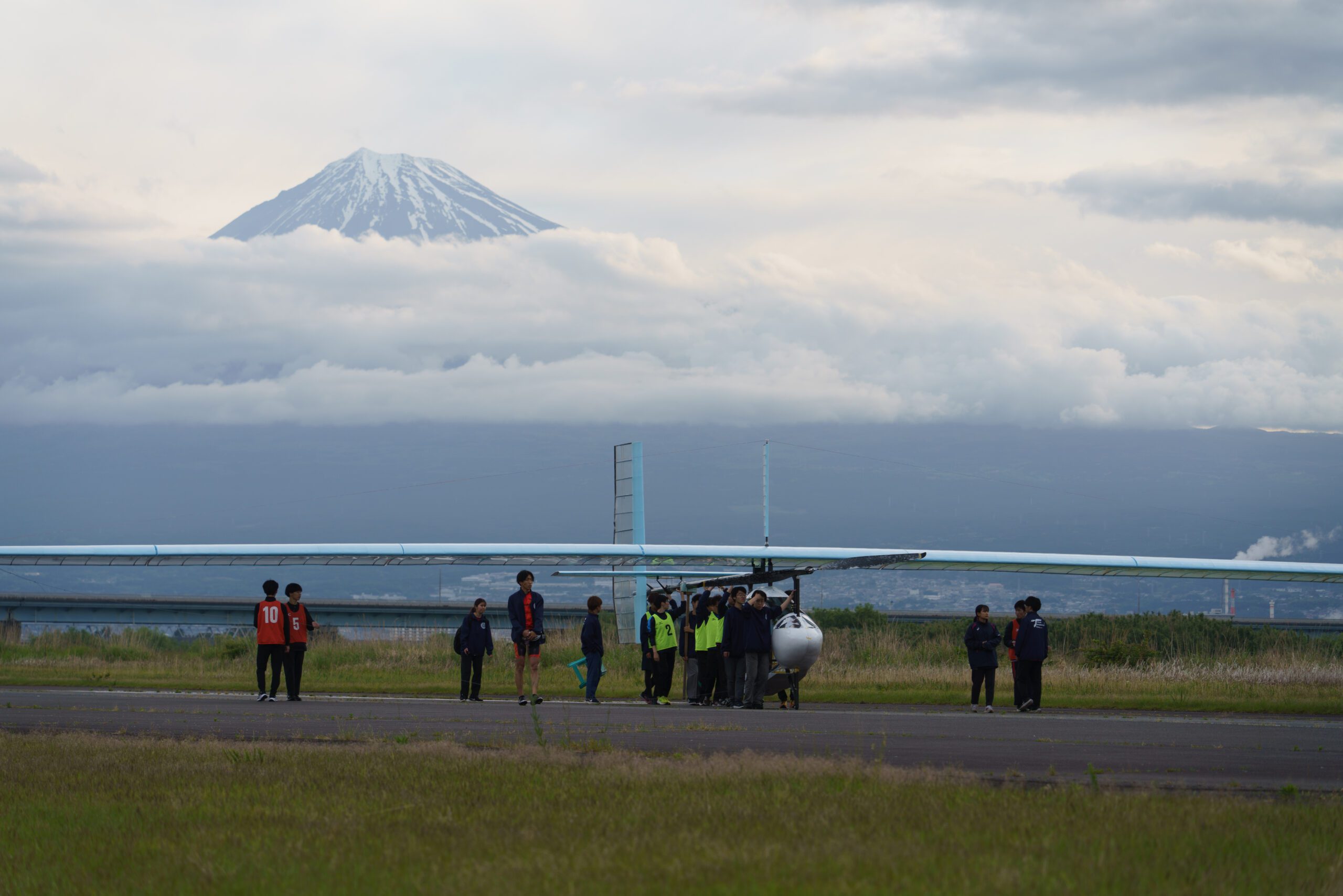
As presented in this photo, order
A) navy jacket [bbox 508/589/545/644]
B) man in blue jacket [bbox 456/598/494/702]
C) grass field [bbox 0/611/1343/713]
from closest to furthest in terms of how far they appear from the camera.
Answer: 1. navy jacket [bbox 508/589/545/644]
2. man in blue jacket [bbox 456/598/494/702]
3. grass field [bbox 0/611/1343/713]

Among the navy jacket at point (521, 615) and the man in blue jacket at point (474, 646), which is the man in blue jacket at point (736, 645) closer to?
the navy jacket at point (521, 615)

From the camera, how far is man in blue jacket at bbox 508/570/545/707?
61.7 ft

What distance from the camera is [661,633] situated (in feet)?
65.6

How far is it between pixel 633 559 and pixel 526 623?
18382 mm

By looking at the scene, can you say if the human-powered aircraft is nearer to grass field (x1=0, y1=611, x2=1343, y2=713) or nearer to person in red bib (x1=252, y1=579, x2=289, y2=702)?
grass field (x1=0, y1=611, x2=1343, y2=713)

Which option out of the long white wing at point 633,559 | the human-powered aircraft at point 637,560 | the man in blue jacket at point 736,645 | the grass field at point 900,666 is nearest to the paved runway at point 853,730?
the man in blue jacket at point 736,645

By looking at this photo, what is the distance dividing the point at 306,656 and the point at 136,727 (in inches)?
688

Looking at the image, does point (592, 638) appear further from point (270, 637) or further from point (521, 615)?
point (270, 637)

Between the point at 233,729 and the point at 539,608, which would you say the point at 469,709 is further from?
the point at 233,729

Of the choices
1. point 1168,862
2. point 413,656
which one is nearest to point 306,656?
point 413,656

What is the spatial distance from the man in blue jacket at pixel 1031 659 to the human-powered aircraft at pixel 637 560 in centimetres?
242

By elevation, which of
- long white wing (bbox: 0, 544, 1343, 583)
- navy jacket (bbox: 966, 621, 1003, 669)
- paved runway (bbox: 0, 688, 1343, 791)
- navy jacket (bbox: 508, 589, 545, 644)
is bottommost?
paved runway (bbox: 0, 688, 1343, 791)

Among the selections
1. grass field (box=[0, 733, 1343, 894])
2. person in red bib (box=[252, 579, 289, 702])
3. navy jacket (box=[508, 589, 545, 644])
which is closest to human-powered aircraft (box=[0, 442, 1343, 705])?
navy jacket (box=[508, 589, 545, 644])

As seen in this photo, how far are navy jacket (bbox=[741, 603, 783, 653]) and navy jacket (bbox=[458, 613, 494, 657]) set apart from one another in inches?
162
